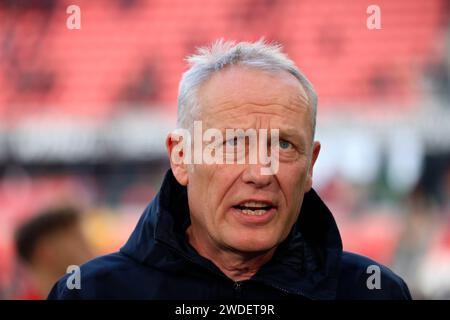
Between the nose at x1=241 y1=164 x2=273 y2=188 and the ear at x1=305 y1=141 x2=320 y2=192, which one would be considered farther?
the ear at x1=305 y1=141 x2=320 y2=192

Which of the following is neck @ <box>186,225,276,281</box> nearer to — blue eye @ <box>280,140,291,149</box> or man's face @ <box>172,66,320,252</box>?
man's face @ <box>172,66,320,252</box>

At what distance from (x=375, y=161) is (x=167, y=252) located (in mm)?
6140

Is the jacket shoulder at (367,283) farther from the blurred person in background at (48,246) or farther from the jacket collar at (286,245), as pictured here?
the blurred person in background at (48,246)

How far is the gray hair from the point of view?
1752 mm

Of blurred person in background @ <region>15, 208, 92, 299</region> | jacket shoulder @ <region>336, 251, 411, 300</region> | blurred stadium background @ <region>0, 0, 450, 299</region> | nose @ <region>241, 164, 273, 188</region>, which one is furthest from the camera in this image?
blurred stadium background @ <region>0, 0, 450, 299</region>

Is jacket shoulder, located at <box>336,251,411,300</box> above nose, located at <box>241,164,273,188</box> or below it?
below

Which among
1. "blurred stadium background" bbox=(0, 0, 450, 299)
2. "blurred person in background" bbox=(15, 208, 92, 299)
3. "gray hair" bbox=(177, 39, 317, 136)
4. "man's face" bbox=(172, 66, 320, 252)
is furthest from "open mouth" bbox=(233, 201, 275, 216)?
"blurred stadium background" bbox=(0, 0, 450, 299)

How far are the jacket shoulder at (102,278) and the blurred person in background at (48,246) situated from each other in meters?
1.39

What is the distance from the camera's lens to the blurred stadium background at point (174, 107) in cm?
766

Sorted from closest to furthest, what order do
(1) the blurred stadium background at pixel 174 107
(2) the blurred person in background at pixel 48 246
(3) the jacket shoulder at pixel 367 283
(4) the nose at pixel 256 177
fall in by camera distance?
(4) the nose at pixel 256 177 < (3) the jacket shoulder at pixel 367 283 < (2) the blurred person in background at pixel 48 246 < (1) the blurred stadium background at pixel 174 107

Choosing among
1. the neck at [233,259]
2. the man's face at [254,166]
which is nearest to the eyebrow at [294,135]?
the man's face at [254,166]

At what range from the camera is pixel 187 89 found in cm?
179
